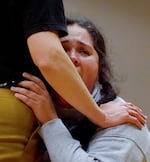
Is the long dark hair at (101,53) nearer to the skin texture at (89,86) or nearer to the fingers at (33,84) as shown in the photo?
the skin texture at (89,86)

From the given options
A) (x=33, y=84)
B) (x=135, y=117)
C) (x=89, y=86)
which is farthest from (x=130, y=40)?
(x=33, y=84)

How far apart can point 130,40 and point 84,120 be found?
104cm

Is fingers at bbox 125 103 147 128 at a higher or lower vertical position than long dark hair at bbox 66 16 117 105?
lower

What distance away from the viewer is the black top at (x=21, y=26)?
1011 mm

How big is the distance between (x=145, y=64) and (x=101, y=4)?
16.7 inches

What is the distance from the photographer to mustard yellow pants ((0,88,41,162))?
103 centimetres

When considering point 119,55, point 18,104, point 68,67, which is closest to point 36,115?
point 18,104

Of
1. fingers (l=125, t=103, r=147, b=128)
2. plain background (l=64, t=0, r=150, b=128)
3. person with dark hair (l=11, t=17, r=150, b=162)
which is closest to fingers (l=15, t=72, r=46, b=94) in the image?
person with dark hair (l=11, t=17, r=150, b=162)

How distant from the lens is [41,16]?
1.00 m

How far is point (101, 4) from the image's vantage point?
7.32ft

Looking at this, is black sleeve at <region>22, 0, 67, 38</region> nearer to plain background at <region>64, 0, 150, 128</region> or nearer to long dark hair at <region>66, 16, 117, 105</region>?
long dark hair at <region>66, 16, 117, 105</region>

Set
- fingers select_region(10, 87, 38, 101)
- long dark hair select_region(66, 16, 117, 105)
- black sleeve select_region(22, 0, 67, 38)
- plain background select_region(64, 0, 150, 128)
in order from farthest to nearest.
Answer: plain background select_region(64, 0, 150, 128) → long dark hair select_region(66, 16, 117, 105) → fingers select_region(10, 87, 38, 101) → black sleeve select_region(22, 0, 67, 38)

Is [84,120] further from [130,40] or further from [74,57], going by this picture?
[130,40]

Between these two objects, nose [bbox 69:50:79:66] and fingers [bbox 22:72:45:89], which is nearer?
fingers [bbox 22:72:45:89]
